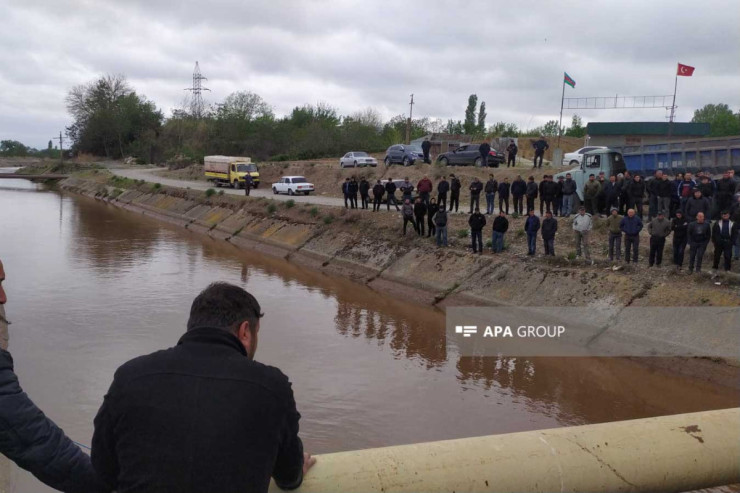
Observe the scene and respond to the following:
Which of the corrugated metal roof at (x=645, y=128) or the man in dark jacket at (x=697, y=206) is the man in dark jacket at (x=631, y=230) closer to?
the man in dark jacket at (x=697, y=206)

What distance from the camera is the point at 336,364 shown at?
13047 millimetres

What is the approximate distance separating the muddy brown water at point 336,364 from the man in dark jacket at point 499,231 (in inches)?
130

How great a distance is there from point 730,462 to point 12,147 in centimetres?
19613

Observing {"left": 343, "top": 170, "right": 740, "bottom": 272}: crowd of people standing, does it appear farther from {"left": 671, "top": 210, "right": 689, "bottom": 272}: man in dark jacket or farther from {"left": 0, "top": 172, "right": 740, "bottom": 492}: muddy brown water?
{"left": 0, "top": 172, "right": 740, "bottom": 492}: muddy brown water

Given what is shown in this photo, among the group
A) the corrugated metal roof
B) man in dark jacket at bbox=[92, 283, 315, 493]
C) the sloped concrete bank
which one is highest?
the corrugated metal roof

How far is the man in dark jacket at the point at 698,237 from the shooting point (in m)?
15.2

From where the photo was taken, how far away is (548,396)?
38.7ft

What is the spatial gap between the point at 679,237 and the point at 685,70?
20.7 metres

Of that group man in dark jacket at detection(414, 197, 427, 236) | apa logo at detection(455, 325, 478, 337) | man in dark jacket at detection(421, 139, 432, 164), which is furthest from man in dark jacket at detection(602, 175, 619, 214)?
man in dark jacket at detection(421, 139, 432, 164)

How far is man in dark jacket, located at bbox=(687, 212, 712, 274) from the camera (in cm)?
1525

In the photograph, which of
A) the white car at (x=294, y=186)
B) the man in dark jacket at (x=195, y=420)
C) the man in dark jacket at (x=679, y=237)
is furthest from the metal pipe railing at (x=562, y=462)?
the white car at (x=294, y=186)

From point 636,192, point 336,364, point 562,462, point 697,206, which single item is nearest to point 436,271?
point 636,192

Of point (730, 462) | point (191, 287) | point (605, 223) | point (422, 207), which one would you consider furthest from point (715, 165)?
point (730, 462)

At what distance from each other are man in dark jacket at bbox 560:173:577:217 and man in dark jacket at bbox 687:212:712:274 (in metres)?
6.48
